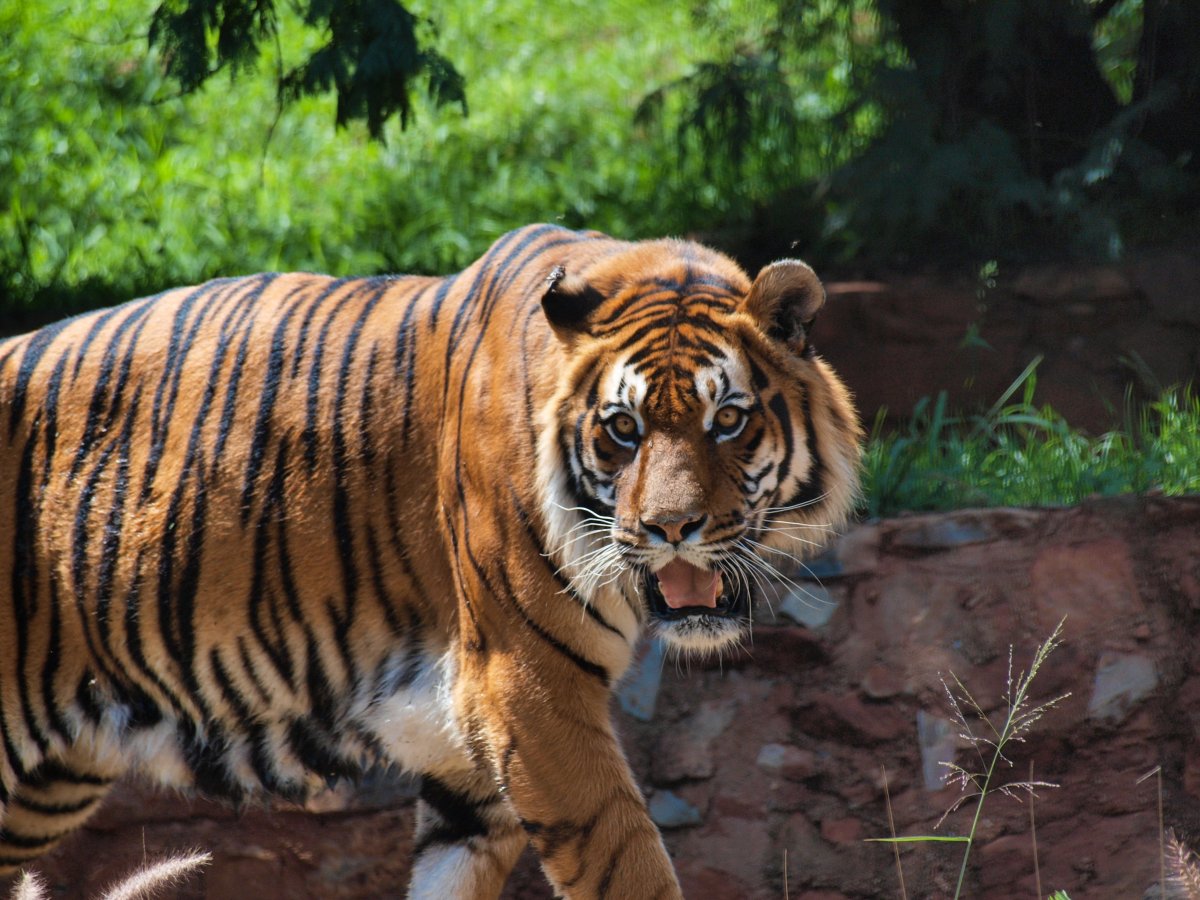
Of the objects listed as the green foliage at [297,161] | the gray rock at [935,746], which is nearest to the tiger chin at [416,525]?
the gray rock at [935,746]

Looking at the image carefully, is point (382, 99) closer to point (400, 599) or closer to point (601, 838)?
point (400, 599)

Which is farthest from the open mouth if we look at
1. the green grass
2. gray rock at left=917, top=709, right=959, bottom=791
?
the green grass

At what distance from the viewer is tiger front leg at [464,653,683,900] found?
2910 millimetres

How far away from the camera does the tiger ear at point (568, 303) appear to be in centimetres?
289

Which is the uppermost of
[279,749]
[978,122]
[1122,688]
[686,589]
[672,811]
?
[978,122]

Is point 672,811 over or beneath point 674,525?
beneath

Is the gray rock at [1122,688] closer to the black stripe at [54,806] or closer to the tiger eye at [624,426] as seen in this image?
the tiger eye at [624,426]

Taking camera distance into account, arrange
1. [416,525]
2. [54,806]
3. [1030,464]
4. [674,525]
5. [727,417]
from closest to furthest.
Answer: [674,525], [727,417], [416,525], [54,806], [1030,464]

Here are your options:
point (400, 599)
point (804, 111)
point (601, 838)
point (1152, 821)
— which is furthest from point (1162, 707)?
point (804, 111)

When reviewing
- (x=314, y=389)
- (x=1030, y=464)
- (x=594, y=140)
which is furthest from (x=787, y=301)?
(x=594, y=140)

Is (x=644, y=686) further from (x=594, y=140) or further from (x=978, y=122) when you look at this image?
(x=594, y=140)

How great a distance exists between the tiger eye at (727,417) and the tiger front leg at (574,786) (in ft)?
1.91

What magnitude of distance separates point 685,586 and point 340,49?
2.33m

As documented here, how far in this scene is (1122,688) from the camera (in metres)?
3.79
